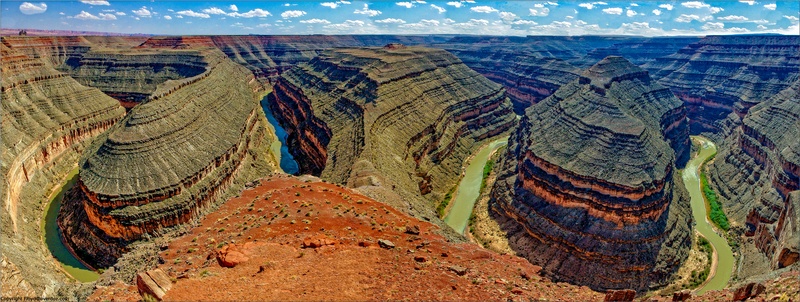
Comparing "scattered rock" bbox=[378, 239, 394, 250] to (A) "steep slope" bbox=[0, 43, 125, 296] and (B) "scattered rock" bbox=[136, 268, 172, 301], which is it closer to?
(B) "scattered rock" bbox=[136, 268, 172, 301]

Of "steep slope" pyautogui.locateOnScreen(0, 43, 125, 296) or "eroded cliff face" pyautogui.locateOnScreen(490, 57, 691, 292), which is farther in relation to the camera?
"eroded cliff face" pyautogui.locateOnScreen(490, 57, 691, 292)

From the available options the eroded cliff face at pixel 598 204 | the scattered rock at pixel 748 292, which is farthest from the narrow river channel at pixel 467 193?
the scattered rock at pixel 748 292

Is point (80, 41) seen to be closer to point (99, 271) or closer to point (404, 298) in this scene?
point (99, 271)

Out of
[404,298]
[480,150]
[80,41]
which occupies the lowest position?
[480,150]

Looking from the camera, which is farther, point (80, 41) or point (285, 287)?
point (80, 41)

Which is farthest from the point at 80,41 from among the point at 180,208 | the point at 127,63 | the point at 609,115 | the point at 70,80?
the point at 609,115

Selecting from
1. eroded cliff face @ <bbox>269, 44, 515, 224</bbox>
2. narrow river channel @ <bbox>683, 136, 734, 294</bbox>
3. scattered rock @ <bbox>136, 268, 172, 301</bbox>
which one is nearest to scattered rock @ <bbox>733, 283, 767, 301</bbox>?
eroded cliff face @ <bbox>269, 44, 515, 224</bbox>

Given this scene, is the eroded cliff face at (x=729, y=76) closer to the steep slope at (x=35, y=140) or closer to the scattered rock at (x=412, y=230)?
the scattered rock at (x=412, y=230)

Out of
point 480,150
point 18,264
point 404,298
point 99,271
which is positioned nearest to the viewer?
point 404,298
